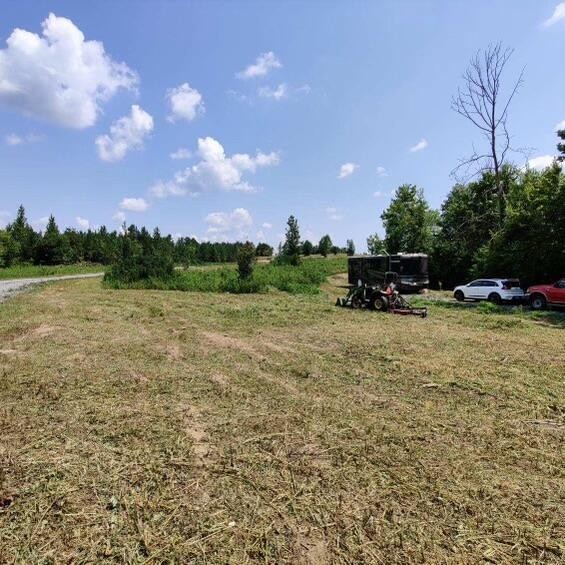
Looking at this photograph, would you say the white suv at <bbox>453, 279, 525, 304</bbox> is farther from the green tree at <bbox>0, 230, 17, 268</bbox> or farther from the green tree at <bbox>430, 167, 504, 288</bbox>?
the green tree at <bbox>0, 230, 17, 268</bbox>

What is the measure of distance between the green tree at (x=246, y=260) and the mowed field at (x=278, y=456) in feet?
57.2

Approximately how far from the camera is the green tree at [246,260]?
25.0 m

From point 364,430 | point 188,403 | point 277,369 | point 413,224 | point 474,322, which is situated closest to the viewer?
point 364,430

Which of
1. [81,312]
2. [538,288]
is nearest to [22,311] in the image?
[81,312]

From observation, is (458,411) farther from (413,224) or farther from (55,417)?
(413,224)

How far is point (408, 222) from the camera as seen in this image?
39.2 m

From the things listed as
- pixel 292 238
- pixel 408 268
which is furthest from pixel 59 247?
pixel 408 268

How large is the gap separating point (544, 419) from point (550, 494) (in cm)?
187

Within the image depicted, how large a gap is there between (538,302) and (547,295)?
580 millimetres

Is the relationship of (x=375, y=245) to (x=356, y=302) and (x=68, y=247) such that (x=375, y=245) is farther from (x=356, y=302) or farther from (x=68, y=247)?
(x=68, y=247)

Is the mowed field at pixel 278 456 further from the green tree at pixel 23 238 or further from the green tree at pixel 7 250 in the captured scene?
the green tree at pixel 23 238

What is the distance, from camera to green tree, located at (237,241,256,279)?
25.0 meters

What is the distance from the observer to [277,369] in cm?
657

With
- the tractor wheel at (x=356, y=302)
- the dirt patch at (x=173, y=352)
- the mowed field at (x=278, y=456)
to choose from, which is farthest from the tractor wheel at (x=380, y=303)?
the dirt patch at (x=173, y=352)
